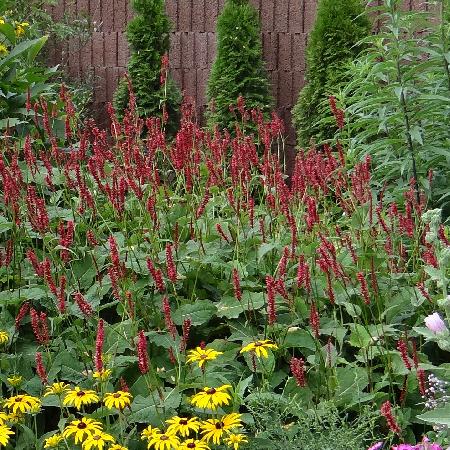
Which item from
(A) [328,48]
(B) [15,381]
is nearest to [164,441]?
(B) [15,381]

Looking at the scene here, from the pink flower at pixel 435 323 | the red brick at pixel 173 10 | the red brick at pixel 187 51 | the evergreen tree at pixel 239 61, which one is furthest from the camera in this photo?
the red brick at pixel 173 10

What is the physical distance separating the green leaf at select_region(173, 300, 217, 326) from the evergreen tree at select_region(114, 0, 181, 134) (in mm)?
5976

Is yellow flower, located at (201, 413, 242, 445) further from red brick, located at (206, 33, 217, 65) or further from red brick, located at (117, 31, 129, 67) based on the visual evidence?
red brick, located at (117, 31, 129, 67)

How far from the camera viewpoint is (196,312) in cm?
246

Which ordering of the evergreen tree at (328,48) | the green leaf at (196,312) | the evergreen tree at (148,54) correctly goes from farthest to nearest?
the evergreen tree at (148,54) < the evergreen tree at (328,48) < the green leaf at (196,312)

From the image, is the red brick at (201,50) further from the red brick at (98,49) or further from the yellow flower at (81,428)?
the yellow flower at (81,428)

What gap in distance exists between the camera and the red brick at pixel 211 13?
28.0 feet

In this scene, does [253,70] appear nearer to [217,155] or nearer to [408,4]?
[408,4]

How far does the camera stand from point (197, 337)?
255 centimetres

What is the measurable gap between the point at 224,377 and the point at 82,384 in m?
0.39

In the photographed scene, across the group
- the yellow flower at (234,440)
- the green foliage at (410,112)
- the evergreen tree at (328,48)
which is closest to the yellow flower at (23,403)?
the yellow flower at (234,440)

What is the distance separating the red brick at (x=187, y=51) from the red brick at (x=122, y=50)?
683 millimetres

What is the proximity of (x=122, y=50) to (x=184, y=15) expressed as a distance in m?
0.80

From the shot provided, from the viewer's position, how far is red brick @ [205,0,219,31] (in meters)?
8.52
